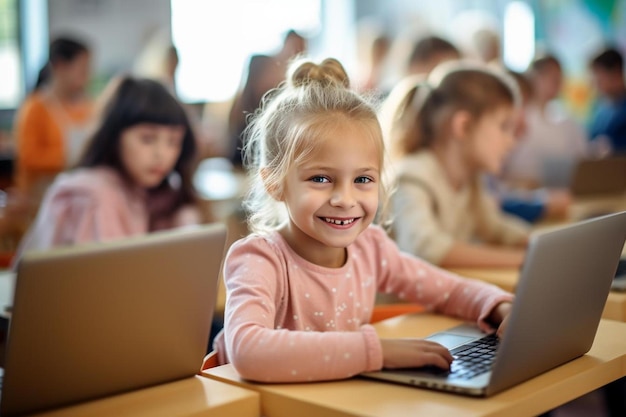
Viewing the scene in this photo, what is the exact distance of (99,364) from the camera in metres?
1.15

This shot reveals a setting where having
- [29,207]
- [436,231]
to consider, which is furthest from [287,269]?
[29,207]

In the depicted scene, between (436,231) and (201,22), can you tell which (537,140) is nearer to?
(436,231)

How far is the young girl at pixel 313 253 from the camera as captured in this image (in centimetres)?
124

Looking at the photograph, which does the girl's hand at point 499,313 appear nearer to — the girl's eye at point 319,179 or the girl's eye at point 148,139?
the girl's eye at point 319,179

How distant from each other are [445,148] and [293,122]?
1068 mm

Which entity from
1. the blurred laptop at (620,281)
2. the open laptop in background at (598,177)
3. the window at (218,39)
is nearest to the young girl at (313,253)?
the blurred laptop at (620,281)

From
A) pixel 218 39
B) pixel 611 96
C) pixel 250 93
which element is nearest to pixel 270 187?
pixel 250 93

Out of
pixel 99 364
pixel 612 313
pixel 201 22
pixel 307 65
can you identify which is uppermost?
pixel 201 22

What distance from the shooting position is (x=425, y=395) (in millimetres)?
1173

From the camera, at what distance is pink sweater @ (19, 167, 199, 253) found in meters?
2.48

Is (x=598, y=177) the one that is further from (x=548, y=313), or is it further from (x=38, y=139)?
(x=38, y=139)

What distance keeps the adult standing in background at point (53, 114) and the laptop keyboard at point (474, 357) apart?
2782 millimetres

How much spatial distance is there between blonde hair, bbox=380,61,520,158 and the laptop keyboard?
3.39ft

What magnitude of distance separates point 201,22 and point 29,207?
373cm
